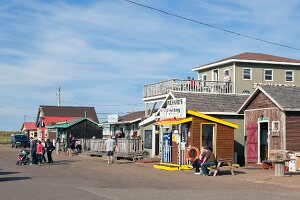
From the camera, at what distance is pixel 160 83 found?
39.3m

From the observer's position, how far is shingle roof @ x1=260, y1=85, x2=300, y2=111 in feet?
84.4

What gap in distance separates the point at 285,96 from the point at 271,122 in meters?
1.58

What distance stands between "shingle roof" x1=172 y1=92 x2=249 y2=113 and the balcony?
344 centimetres

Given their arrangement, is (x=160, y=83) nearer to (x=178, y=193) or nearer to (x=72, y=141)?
(x=72, y=141)

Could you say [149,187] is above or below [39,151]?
below

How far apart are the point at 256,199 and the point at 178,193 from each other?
236 cm

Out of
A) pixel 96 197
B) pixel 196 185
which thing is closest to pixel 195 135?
pixel 196 185

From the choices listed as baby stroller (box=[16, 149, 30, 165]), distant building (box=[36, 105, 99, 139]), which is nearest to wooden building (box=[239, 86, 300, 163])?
baby stroller (box=[16, 149, 30, 165])

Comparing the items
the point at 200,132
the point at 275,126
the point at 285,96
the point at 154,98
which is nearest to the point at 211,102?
the point at 200,132

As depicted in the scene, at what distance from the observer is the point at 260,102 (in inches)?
1104

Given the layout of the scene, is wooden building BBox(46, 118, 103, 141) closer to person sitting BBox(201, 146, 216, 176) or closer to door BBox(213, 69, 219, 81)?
door BBox(213, 69, 219, 81)

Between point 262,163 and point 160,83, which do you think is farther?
point 160,83

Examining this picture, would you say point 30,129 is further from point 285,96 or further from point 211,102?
point 285,96

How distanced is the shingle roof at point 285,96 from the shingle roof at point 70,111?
6090 centimetres
